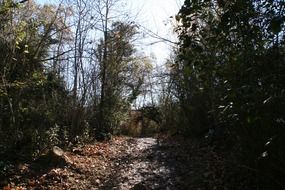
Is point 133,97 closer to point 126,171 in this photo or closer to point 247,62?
point 126,171

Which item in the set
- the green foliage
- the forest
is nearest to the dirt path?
the forest

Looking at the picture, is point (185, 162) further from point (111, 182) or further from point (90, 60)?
point (90, 60)

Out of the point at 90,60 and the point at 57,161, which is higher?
the point at 90,60

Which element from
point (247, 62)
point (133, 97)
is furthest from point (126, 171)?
point (133, 97)

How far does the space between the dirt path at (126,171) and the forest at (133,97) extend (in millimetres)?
33

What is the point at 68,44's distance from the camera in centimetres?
1495

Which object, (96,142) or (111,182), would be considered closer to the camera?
(111,182)

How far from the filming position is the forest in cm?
486

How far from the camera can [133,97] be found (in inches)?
824

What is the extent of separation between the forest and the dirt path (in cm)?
3

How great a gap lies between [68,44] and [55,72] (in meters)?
1.18

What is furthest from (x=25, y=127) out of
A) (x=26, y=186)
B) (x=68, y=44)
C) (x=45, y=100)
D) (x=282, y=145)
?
(x=282, y=145)

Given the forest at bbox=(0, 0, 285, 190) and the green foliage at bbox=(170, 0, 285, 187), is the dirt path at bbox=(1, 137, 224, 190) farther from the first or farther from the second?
the green foliage at bbox=(170, 0, 285, 187)

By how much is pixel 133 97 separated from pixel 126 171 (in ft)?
34.7
